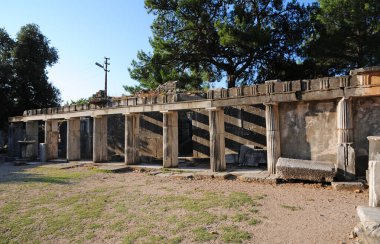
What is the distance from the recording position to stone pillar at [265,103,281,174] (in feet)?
34.0

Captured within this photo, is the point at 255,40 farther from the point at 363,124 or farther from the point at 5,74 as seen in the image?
the point at 5,74

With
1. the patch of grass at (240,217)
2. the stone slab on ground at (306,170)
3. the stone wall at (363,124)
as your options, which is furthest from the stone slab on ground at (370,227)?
the stone wall at (363,124)

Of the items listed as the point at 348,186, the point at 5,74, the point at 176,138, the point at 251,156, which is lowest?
the point at 348,186

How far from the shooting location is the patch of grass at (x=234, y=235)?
4.88m

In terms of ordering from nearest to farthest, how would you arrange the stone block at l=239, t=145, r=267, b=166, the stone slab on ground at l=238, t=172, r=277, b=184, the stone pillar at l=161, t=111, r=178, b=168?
the stone slab on ground at l=238, t=172, r=277, b=184
the stone block at l=239, t=145, r=267, b=166
the stone pillar at l=161, t=111, r=178, b=168

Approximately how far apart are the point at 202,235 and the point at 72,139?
14.1 m

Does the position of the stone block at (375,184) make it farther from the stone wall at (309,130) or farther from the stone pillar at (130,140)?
the stone pillar at (130,140)

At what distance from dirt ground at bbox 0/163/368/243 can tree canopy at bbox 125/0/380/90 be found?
1117 cm

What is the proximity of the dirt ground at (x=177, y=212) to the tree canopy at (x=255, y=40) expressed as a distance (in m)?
11.2

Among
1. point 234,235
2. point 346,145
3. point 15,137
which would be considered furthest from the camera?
point 15,137

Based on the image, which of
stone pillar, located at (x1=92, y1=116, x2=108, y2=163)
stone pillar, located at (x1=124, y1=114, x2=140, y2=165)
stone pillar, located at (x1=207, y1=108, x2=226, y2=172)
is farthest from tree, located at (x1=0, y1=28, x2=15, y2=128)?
stone pillar, located at (x1=207, y1=108, x2=226, y2=172)

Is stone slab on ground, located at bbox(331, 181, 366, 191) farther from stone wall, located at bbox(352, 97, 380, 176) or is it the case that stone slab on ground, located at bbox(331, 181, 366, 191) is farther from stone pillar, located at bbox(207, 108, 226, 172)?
stone pillar, located at bbox(207, 108, 226, 172)

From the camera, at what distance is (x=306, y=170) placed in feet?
29.5

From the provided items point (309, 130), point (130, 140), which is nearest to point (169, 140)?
point (130, 140)
